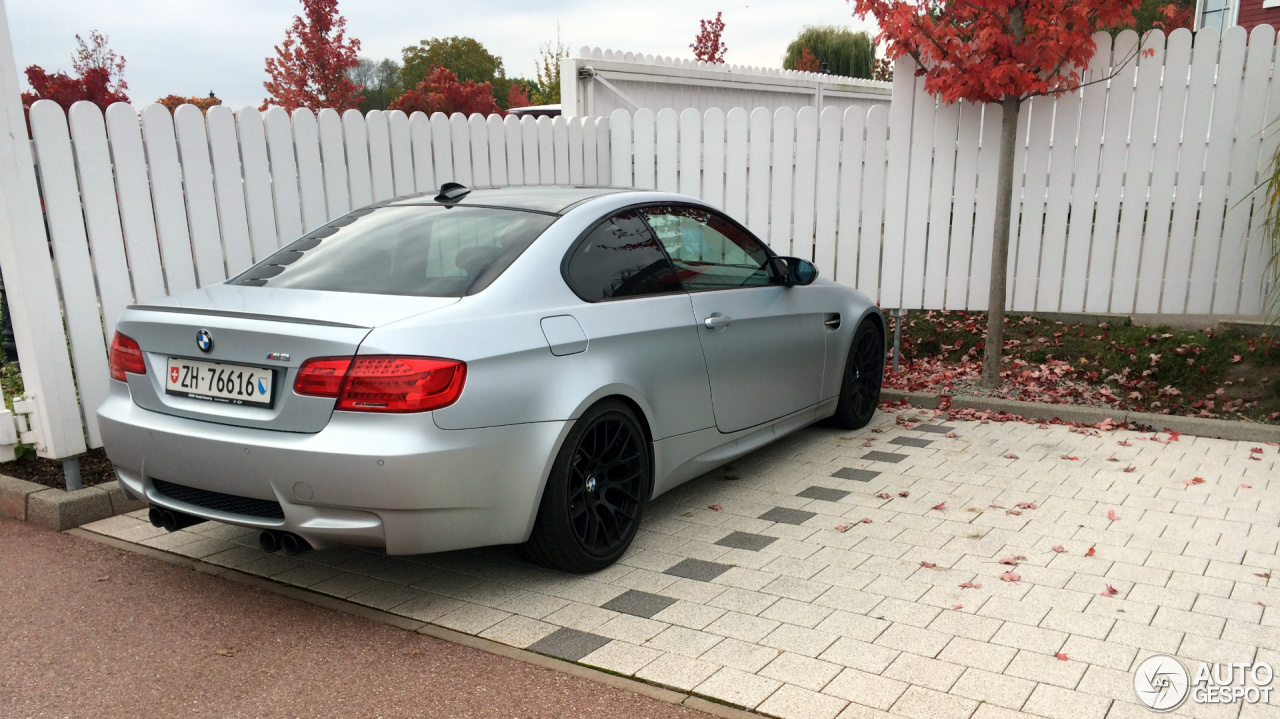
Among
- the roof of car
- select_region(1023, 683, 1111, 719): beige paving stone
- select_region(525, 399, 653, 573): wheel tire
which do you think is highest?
the roof of car

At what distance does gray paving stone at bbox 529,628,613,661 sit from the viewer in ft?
10.7

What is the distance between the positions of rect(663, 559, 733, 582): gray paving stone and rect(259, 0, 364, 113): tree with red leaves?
3362cm

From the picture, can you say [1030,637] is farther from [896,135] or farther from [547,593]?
[896,135]

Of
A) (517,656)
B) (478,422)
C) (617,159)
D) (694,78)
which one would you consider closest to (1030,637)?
(517,656)

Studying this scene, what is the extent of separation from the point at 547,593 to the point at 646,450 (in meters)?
0.79

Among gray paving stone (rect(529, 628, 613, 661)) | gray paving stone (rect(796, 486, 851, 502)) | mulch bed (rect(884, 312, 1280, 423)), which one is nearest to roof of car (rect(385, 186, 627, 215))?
gray paving stone (rect(529, 628, 613, 661))

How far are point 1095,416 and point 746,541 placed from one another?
351 cm

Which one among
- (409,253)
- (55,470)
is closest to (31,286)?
(55,470)

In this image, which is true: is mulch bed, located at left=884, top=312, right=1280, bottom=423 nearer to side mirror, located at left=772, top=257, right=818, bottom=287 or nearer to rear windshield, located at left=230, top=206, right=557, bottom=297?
side mirror, located at left=772, top=257, right=818, bottom=287

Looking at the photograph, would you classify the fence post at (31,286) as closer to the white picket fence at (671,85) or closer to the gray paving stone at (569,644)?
the gray paving stone at (569,644)

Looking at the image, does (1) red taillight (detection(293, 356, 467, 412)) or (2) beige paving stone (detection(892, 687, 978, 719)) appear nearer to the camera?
(2) beige paving stone (detection(892, 687, 978, 719))

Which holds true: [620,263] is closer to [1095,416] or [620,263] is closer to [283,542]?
[283,542]

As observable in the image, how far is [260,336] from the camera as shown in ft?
10.7

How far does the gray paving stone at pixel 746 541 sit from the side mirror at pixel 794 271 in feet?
5.26
